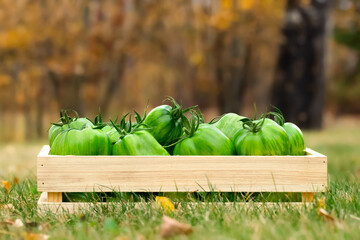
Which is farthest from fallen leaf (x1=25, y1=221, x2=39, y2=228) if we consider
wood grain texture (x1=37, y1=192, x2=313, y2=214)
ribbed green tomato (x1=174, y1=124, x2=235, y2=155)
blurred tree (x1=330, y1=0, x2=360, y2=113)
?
blurred tree (x1=330, y1=0, x2=360, y2=113)

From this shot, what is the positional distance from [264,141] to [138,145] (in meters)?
0.65

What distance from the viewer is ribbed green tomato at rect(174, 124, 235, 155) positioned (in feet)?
8.59

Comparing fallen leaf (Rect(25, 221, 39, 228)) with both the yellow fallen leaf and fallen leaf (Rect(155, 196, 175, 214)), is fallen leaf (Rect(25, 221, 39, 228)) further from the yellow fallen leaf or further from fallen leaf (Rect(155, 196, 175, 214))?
the yellow fallen leaf

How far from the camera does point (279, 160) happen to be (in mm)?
2533

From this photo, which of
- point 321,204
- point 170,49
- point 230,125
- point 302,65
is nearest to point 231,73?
point 170,49

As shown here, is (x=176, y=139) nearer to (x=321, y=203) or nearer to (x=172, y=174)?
(x=172, y=174)

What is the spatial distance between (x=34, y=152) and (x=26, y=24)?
564 centimetres

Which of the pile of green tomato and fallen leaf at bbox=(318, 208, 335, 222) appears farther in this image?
the pile of green tomato

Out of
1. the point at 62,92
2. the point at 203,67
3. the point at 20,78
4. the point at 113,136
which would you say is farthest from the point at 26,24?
the point at 113,136

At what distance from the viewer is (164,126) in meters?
2.78

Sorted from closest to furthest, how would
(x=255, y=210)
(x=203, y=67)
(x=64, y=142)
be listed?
(x=255, y=210), (x=64, y=142), (x=203, y=67)

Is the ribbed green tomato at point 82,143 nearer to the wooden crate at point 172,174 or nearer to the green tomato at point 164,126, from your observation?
the wooden crate at point 172,174

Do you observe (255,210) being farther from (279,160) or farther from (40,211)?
(40,211)

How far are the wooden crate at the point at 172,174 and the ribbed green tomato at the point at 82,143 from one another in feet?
0.37
